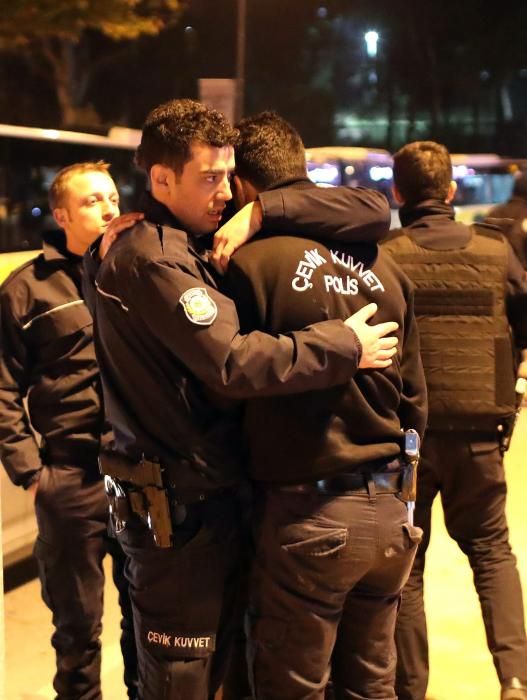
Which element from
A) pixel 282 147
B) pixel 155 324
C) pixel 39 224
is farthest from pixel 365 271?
pixel 39 224

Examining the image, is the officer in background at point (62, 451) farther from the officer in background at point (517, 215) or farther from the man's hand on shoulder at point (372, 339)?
the officer in background at point (517, 215)

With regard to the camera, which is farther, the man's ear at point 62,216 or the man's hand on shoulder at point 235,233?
the man's ear at point 62,216

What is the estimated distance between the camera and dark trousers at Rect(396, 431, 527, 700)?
346 centimetres

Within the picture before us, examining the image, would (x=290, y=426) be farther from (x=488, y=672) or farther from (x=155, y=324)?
(x=488, y=672)

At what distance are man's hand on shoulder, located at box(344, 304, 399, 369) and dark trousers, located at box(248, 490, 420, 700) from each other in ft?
1.09

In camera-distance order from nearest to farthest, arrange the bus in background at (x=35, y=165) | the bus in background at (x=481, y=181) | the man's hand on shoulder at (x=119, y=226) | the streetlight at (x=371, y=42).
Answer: the man's hand on shoulder at (x=119, y=226)
the bus in background at (x=35, y=165)
the bus in background at (x=481, y=181)
the streetlight at (x=371, y=42)

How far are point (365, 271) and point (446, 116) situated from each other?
3797 cm

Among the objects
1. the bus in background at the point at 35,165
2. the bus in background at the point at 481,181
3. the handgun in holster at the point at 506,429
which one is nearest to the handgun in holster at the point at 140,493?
the handgun in holster at the point at 506,429

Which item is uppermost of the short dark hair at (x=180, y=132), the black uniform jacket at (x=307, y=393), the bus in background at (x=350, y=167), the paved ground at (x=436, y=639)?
the short dark hair at (x=180, y=132)

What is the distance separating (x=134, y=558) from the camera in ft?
8.21

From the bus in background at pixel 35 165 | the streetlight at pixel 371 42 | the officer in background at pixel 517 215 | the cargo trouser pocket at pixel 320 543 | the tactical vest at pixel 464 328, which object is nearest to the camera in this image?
the cargo trouser pocket at pixel 320 543

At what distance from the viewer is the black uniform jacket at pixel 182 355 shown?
7.37ft

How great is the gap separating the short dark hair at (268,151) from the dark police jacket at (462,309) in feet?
3.08

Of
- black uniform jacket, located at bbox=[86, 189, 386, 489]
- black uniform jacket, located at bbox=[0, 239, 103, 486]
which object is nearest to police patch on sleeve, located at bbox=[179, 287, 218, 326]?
black uniform jacket, located at bbox=[86, 189, 386, 489]
